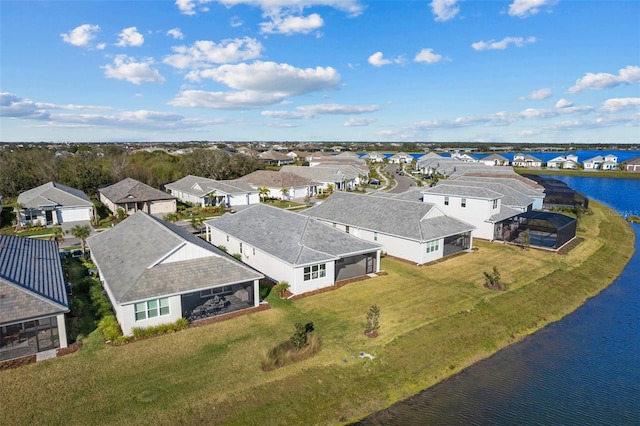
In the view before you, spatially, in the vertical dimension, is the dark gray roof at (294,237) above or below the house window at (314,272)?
above

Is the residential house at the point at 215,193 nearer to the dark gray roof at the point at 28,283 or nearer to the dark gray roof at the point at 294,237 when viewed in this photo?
the dark gray roof at the point at 294,237

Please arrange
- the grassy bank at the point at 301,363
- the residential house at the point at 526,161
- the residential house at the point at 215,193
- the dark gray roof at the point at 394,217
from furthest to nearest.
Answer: the residential house at the point at 526,161
the residential house at the point at 215,193
the dark gray roof at the point at 394,217
the grassy bank at the point at 301,363

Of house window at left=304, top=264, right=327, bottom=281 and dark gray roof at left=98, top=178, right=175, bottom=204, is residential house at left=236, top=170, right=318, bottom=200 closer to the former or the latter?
dark gray roof at left=98, top=178, right=175, bottom=204

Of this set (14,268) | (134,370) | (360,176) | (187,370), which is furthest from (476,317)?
(360,176)

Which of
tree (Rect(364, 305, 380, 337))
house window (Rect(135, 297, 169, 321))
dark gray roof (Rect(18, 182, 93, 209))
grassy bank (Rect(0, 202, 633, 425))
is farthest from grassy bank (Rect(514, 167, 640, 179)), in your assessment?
house window (Rect(135, 297, 169, 321))

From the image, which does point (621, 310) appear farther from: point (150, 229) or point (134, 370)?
point (150, 229)

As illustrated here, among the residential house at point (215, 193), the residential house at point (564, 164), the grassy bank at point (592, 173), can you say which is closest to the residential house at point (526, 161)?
the residential house at point (564, 164)
